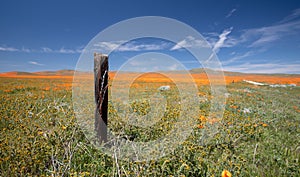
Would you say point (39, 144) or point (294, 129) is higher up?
point (39, 144)

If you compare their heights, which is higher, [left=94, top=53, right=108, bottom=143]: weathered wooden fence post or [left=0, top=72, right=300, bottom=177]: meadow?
[left=94, top=53, right=108, bottom=143]: weathered wooden fence post

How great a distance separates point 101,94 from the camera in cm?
362

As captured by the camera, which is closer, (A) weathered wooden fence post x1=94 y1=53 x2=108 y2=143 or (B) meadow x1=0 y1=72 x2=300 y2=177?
(B) meadow x1=0 y1=72 x2=300 y2=177

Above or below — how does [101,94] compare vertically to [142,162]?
above

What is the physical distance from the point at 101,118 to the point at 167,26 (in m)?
2.05

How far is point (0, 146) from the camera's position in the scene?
3.60 metres

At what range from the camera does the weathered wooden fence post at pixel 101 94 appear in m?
3.56

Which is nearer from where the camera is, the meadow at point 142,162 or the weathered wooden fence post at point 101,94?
the meadow at point 142,162

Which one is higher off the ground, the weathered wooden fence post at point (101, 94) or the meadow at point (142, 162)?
the weathered wooden fence post at point (101, 94)

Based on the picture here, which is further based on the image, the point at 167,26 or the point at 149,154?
the point at 167,26

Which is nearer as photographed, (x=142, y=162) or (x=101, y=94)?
(x=142, y=162)

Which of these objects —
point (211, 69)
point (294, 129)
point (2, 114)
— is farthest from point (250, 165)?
point (2, 114)

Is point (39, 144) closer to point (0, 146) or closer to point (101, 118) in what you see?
point (0, 146)

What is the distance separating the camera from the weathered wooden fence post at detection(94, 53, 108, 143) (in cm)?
356
